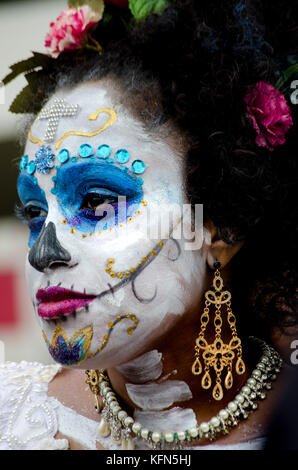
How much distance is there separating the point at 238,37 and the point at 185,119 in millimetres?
387

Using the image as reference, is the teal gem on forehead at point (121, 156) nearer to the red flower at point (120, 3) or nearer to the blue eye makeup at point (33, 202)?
the blue eye makeup at point (33, 202)

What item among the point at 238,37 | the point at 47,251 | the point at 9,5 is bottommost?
the point at 47,251

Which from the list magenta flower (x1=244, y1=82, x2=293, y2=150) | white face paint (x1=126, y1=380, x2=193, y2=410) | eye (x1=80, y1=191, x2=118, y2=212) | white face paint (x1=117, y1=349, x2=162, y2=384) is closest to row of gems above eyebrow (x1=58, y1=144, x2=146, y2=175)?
eye (x1=80, y1=191, x2=118, y2=212)

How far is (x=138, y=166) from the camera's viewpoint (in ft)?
7.21

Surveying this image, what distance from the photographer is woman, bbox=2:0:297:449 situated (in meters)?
2.14

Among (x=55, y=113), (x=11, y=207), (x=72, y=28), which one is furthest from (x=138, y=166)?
(x=11, y=207)

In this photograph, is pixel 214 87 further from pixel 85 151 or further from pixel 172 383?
pixel 172 383

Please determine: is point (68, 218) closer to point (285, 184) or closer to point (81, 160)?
point (81, 160)

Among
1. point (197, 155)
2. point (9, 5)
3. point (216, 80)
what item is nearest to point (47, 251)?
point (197, 155)

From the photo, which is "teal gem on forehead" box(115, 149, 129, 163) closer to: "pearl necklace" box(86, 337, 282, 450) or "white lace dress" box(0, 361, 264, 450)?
"pearl necklace" box(86, 337, 282, 450)

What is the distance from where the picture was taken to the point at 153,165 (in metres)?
2.22

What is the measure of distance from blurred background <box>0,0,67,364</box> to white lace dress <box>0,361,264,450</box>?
3306 millimetres

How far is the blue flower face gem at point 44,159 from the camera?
225cm

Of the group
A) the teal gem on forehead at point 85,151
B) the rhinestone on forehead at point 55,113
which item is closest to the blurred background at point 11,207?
the rhinestone on forehead at point 55,113
